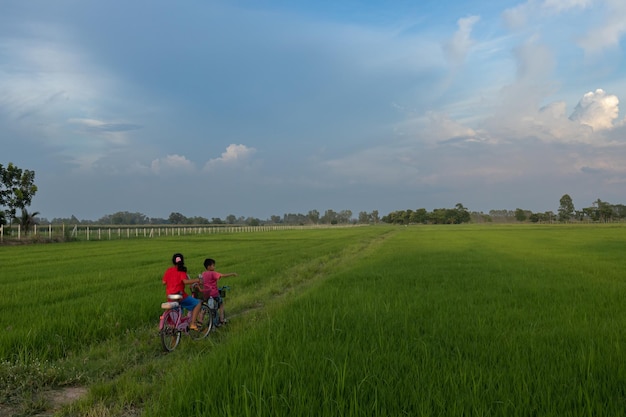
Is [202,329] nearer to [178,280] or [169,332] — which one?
[169,332]

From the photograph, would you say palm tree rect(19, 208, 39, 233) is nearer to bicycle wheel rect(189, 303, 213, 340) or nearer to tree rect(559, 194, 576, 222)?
bicycle wheel rect(189, 303, 213, 340)

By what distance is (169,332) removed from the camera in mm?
6172

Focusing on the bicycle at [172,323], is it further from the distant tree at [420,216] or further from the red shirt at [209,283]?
the distant tree at [420,216]

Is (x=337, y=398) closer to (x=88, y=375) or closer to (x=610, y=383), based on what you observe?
(x=610, y=383)

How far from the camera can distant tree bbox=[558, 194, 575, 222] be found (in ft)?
540

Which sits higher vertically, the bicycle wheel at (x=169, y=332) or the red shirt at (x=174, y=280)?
the red shirt at (x=174, y=280)

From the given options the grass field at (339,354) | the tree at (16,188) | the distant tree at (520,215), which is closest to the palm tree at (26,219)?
the tree at (16,188)

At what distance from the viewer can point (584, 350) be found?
486 centimetres

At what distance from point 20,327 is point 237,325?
12.0ft

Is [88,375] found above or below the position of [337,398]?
below

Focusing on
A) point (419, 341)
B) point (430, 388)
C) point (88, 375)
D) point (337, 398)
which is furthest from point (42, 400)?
point (419, 341)

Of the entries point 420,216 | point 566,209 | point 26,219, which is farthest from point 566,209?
point 26,219

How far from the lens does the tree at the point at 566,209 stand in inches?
6476

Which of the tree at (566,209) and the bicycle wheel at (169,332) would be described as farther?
the tree at (566,209)
